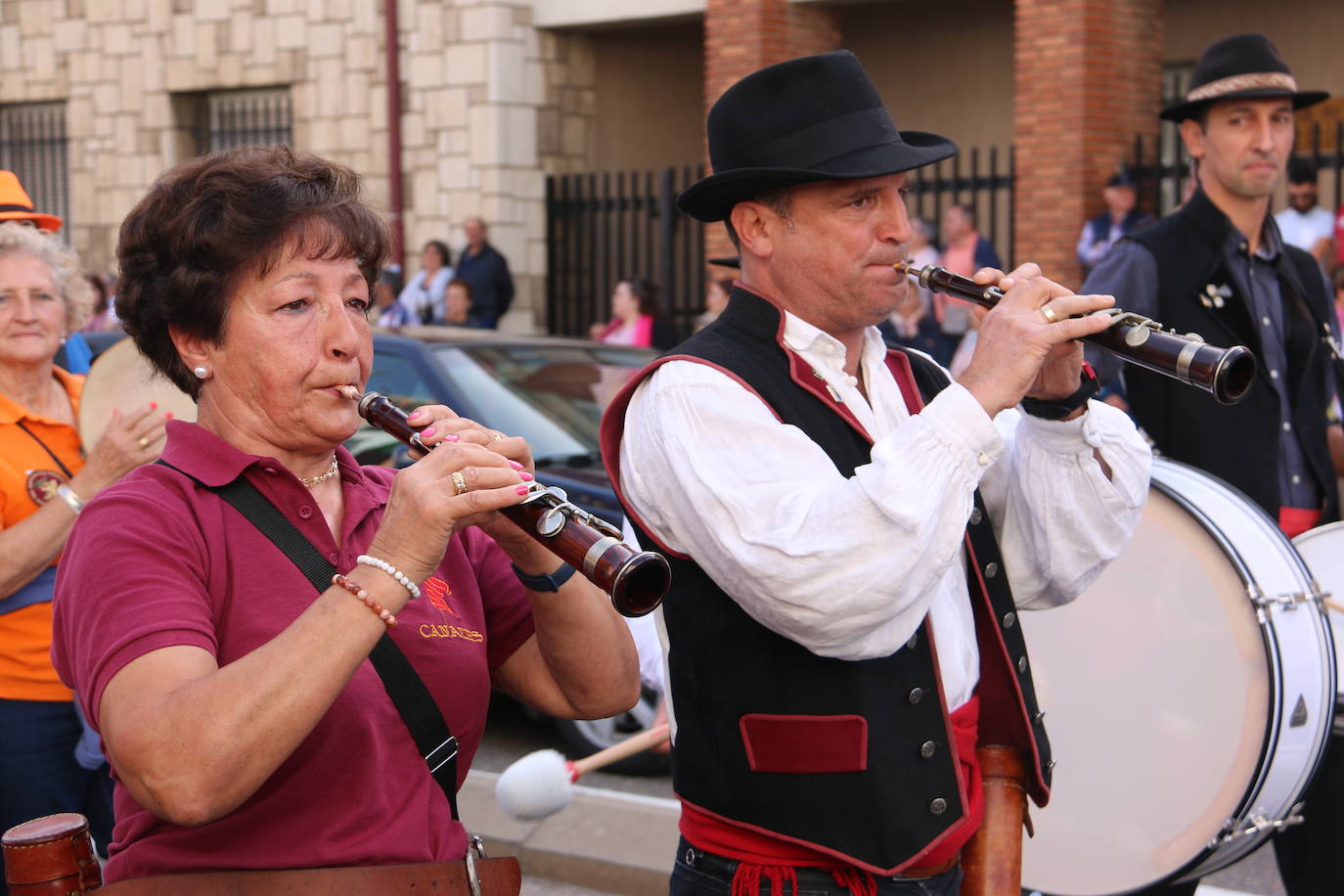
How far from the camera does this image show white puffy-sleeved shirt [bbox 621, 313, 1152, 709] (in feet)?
7.29

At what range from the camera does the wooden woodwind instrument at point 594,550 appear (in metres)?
2.01

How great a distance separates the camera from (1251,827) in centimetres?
311

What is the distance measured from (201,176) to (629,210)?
43.1 ft

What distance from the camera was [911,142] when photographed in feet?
9.11

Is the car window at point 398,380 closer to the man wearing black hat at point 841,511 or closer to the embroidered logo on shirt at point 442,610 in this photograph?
the man wearing black hat at point 841,511

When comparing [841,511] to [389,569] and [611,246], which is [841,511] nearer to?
[389,569]

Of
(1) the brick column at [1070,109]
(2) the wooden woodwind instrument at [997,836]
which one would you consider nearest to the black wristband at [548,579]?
(2) the wooden woodwind instrument at [997,836]

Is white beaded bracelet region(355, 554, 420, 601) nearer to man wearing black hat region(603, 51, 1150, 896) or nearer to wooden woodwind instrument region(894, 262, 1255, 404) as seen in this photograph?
man wearing black hat region(603, 51, 1150, 896)

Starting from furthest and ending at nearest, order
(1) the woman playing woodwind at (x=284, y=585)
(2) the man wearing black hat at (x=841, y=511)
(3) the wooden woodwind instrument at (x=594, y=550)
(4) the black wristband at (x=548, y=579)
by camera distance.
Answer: (4) the black wristband at (x=548, y=579)
(2) the man wearing black hat at (x=841, y=511)
(3) the wooden woodwind instrument at (x=594, y=550)
(1) the woman playing woodwind at (x=284, y=585)

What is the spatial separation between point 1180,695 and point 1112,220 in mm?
8999

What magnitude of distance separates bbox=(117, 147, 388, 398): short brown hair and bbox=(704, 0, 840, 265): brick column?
1114 centimetres

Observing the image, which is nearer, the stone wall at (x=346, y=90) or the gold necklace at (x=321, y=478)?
the gold necklace at (x=321, y=478)

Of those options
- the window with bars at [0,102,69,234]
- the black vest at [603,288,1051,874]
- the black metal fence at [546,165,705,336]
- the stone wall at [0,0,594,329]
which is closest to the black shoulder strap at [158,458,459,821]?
the black vest at [603,288,1051,874]

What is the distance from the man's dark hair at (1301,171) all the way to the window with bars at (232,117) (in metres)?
9.76
